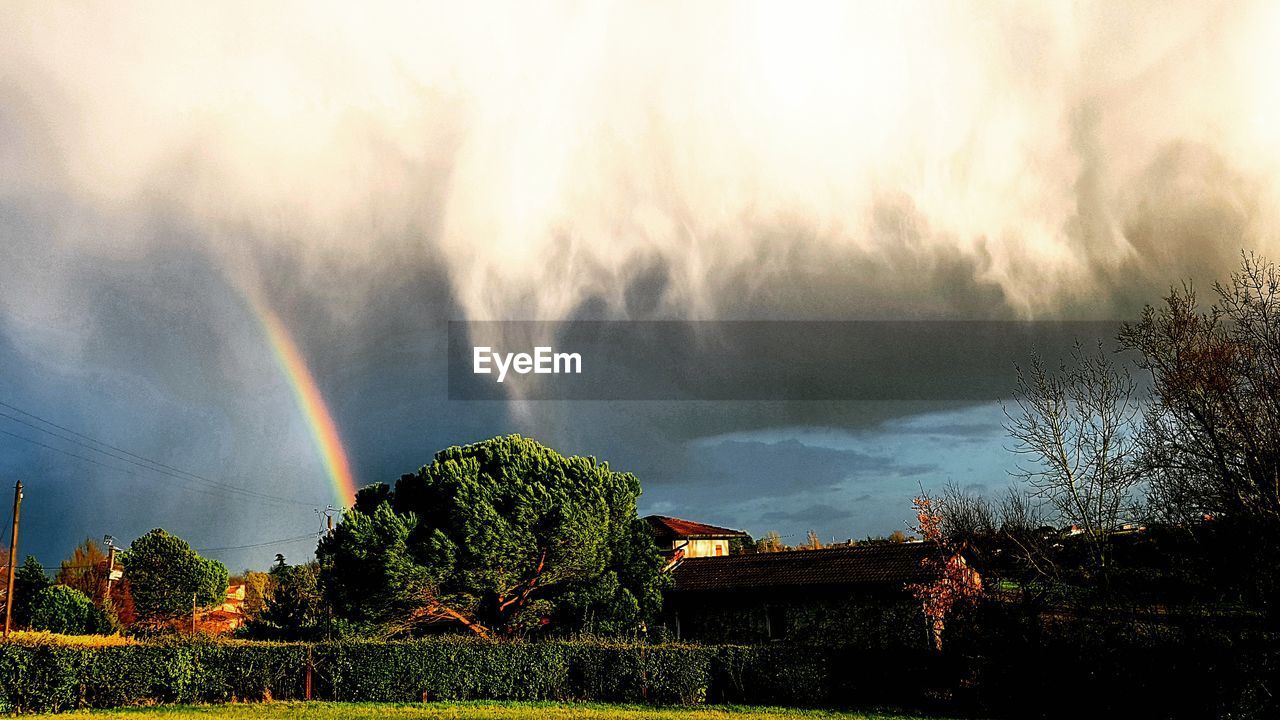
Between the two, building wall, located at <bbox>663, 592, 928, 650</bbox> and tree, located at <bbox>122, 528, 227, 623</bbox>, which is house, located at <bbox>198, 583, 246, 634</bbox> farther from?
building wall, located at <bbox>663, 592, 928, 650</bbox>

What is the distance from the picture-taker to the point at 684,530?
158ft

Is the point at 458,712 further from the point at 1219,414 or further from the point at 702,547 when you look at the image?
the point at 702,547

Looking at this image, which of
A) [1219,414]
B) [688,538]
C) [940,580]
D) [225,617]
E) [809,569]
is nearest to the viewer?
[1219,414]

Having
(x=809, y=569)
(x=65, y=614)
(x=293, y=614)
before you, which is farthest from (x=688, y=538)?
(x=65, y=614)

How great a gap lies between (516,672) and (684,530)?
25.7 metres

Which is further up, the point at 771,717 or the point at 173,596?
the point at 173,596

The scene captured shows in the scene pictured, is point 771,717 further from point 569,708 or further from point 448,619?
point 448,619

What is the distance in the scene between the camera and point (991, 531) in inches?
1172

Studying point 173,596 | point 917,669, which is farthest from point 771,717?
point 173,596

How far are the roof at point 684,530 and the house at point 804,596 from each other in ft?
24.9

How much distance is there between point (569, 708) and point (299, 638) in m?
15.9

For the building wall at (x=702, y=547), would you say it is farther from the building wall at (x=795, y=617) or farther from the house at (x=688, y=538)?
the building wall at (x=795, y=617)

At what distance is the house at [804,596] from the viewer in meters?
30.6

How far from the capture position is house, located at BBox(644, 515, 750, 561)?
4628cm
